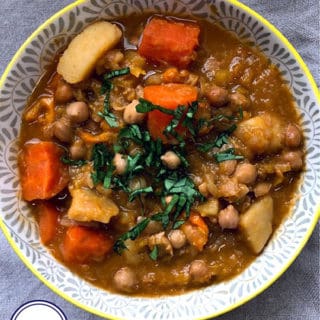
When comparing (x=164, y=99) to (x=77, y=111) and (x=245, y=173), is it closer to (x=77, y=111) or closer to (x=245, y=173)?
(x=77, y=111)

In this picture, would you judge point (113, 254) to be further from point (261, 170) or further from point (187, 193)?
point (261, 170)

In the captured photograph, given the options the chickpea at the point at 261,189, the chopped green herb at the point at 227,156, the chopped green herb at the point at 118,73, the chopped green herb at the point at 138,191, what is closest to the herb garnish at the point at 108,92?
the chopped green herb at the point at 118,73

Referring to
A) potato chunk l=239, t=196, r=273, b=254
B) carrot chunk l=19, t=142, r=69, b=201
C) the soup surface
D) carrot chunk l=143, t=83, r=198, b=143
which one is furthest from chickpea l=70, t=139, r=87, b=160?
potato chunk l=239, t=196, r=273, b=254

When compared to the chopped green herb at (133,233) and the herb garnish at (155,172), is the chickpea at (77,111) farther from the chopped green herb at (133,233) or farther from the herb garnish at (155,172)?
the chopped green herb at (133,233)

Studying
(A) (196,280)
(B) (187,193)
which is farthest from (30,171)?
(A) (196,280)

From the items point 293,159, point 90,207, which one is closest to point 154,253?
point 90,207

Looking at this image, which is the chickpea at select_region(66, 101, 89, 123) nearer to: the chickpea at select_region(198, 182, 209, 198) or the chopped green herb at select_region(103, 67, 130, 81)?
the chopped green herb at select_region(103, 67, 130, 81)
